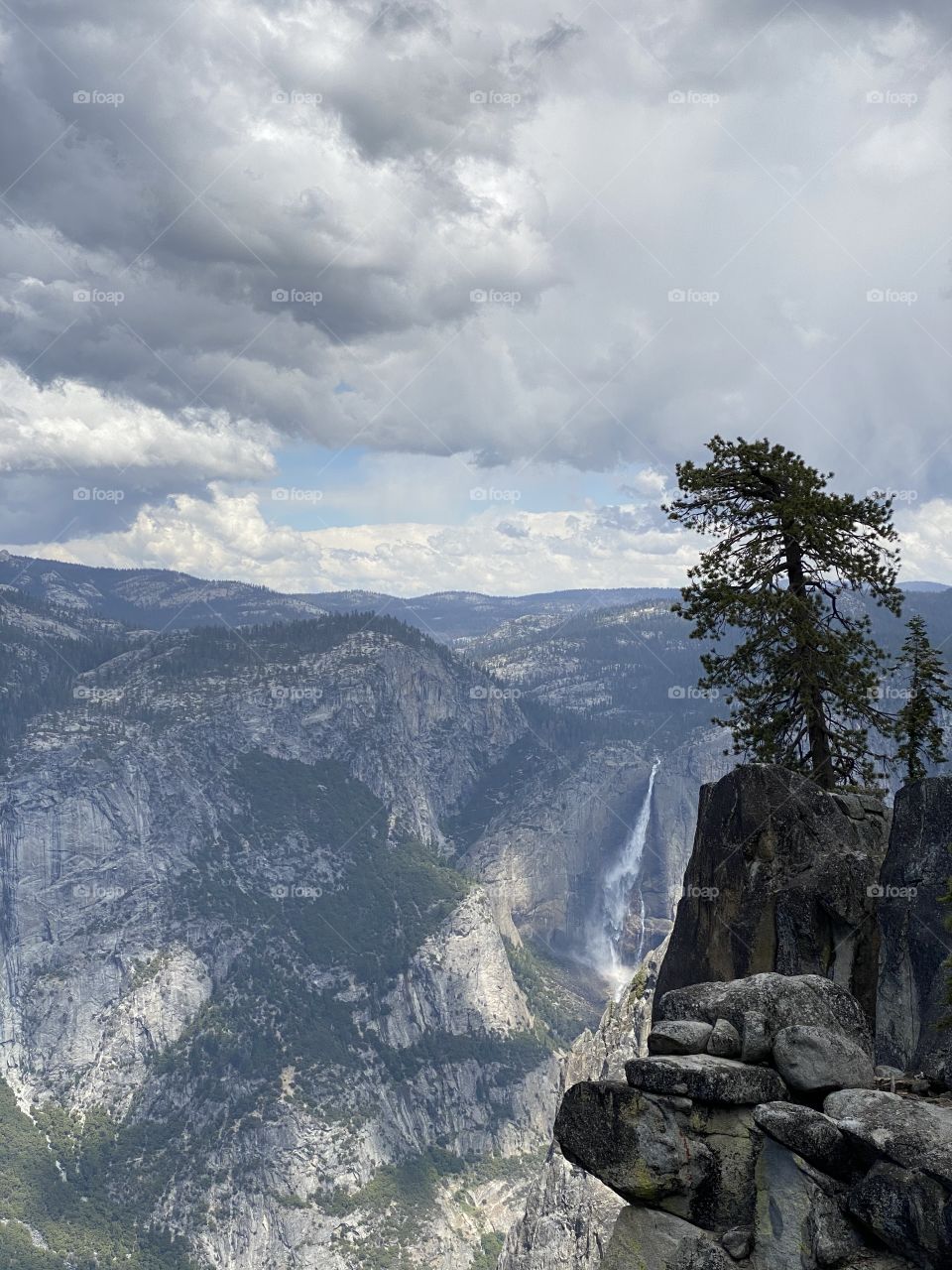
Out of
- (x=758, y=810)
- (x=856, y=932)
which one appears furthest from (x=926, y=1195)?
(x=758, y=810)

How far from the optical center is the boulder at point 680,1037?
23.6 metres

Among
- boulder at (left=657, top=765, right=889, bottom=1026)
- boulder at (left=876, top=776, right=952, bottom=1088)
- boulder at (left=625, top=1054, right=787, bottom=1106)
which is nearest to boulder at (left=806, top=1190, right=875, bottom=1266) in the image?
boulder at (left=625, top=1054, right=787, bottom=1106)

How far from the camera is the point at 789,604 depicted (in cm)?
4050

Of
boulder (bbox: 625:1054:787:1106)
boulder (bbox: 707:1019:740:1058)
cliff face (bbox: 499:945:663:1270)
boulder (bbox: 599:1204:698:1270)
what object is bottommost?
cliff face (bbox: 499:945:663:1270)

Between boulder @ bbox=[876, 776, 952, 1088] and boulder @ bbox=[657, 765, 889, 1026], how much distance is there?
1.66 metres

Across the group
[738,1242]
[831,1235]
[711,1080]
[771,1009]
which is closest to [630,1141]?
[711,1080]

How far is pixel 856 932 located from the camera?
33406 millimetres

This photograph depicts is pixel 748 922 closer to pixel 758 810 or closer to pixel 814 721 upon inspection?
pixel 758 810

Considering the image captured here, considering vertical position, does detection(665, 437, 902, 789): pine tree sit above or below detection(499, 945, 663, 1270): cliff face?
above

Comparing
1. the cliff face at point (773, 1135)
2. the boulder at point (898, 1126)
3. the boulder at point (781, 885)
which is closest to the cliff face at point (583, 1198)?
the boulder at point (781, 885)

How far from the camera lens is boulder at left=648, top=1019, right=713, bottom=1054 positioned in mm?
23609

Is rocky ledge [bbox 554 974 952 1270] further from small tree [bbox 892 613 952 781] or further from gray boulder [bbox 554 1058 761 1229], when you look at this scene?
small tree [bbox 892 613 952 781]

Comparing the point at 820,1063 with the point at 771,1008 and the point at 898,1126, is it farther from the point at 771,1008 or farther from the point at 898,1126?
the point at 898,1126

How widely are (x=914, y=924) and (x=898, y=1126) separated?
1137 centimetres
